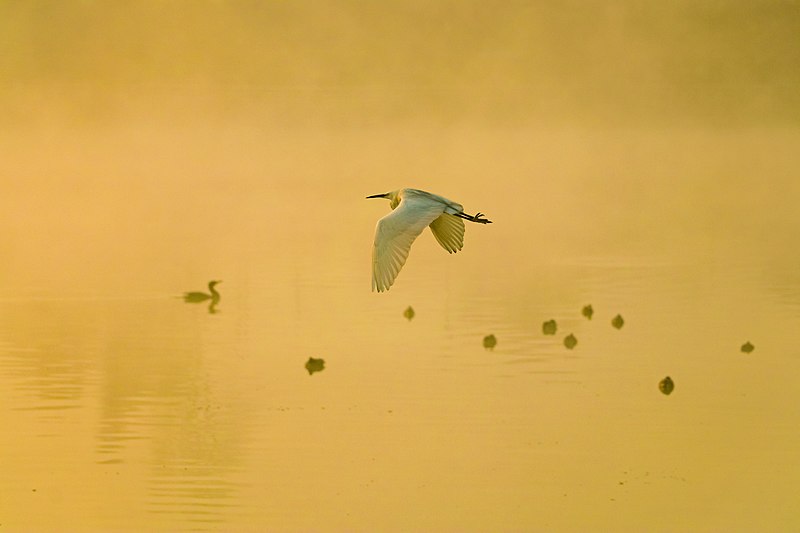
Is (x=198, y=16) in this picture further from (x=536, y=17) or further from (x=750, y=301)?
(x=750, y=301)

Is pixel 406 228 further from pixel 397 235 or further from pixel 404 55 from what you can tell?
pixel 404 55

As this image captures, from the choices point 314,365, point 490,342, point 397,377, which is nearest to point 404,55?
point 490,342

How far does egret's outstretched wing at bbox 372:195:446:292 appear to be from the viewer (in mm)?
6539

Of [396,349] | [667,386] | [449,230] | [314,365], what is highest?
[449,230]

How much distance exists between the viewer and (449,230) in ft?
24.2

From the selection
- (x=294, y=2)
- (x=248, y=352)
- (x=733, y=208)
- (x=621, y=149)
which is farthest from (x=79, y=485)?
(x=294, y=2)

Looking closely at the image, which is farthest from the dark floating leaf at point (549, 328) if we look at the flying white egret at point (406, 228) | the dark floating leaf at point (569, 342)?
the flying white egret at point (406, 228)

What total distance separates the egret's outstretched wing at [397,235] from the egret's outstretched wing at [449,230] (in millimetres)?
309

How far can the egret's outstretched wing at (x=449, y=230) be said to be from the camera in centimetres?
735

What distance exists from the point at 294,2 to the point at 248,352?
Answer: 139 feet

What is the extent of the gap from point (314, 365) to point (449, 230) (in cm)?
186

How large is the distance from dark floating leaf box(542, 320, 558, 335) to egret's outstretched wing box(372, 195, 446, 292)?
109 inches

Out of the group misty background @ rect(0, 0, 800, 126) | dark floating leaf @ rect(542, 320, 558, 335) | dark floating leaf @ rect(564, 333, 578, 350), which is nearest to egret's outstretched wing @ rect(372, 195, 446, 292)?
dark floating leaf @ rect(564, 333, 578, 350)

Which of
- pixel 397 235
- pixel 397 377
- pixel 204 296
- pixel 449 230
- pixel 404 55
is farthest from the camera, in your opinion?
pixel 404 55
